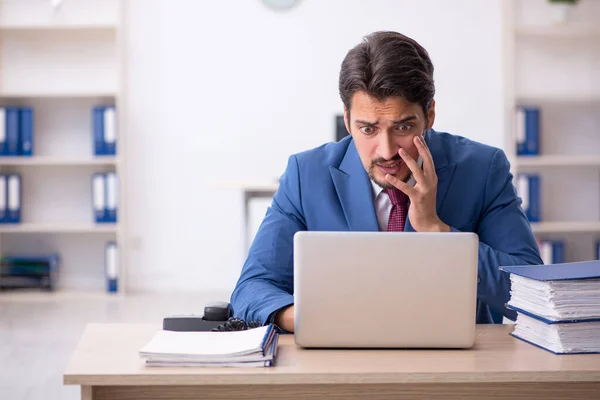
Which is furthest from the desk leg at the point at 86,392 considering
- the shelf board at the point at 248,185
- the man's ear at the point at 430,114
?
the shelf board at the point at 248,185

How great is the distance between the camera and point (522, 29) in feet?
17.4

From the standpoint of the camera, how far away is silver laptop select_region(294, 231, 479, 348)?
4.38 feet

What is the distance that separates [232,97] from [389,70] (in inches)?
150

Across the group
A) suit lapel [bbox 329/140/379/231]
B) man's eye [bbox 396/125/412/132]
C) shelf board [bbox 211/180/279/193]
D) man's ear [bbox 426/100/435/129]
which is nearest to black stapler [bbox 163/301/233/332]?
suit lapel [bbox 329/140/379/231]

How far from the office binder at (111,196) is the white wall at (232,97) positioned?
0.87ft

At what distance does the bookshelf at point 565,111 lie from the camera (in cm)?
553

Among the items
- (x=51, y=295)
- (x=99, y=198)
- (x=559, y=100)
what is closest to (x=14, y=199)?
(x=99, y=198)

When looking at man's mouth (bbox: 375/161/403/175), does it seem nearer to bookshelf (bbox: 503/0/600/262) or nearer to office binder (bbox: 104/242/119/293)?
office binder (bbox: 104/242/119/293)

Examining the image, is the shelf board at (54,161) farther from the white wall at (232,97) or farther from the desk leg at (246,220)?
the desk leg at (246,220)

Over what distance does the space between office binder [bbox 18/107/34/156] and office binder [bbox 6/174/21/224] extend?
17 cm

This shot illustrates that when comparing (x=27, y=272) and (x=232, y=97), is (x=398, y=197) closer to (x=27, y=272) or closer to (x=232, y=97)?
(x=232, y=97)

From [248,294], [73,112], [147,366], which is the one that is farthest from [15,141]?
[147,366]

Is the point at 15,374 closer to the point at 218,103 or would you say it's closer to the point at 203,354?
the point at 203,354

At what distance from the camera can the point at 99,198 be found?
5.25 meters
